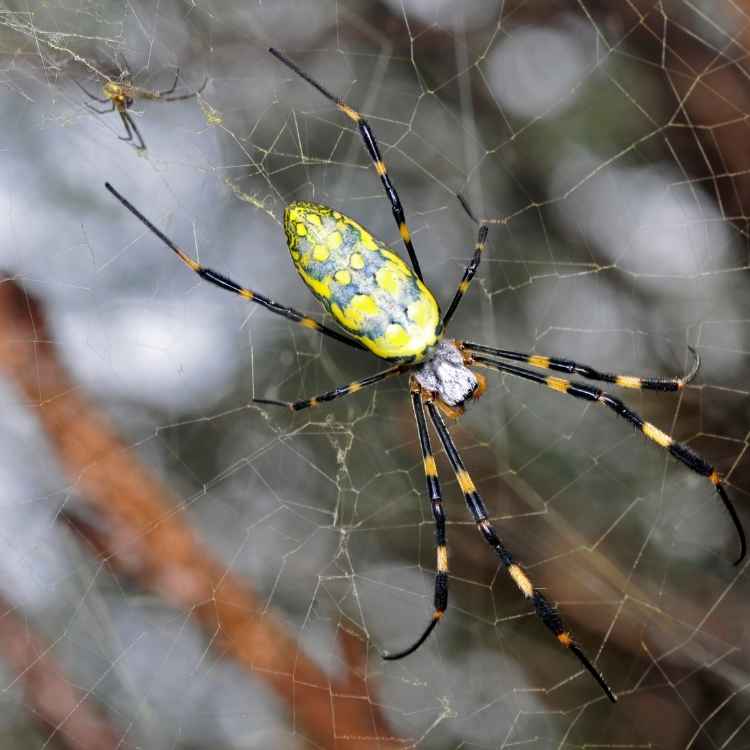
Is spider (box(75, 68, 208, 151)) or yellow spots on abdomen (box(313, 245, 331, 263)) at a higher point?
spider (box(75, 68, 208, 151))

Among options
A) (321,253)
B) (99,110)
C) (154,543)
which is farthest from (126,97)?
(154,543)

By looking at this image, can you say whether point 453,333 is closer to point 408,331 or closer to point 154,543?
point 408,331

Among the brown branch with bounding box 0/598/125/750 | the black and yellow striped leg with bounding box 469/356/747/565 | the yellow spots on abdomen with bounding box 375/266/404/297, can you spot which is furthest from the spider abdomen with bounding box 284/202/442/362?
the brown branch with bounding box 0/598/125/750

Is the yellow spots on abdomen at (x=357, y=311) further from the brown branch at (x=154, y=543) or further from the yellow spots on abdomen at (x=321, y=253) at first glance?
the brown branch at (x=154, y=543)

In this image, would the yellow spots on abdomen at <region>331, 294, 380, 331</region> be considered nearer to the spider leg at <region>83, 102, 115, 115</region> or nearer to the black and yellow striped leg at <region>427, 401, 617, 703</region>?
the black and yellow striped leg at <region>427, 401, 617, 703</region>

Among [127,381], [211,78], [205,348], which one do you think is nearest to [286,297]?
[205,348]

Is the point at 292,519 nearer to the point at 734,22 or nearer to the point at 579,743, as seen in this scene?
the point at 579,743
